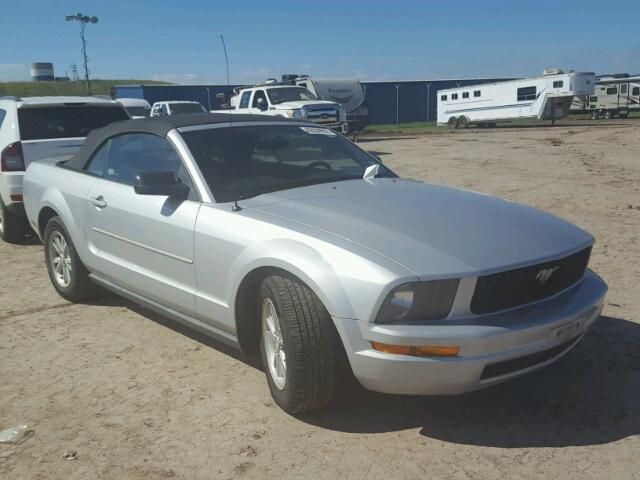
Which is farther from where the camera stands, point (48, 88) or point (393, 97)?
point (48, 88)

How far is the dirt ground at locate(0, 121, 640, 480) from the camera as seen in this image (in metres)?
2.93

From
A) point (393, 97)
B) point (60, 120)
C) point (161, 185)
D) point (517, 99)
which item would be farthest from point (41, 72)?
point (161, 185)

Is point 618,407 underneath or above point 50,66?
underneath

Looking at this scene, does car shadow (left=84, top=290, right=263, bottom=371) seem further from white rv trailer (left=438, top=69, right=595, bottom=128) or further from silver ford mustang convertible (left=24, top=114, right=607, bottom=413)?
white rv trailer (left=438, top=69, right=595, bottom=128)

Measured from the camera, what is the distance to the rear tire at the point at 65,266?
5160 mm

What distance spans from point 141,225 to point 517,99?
110 feet

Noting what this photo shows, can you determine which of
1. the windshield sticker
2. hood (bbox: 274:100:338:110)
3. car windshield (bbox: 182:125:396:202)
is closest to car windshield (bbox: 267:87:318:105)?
hood (bbox: 274:100:338:110)

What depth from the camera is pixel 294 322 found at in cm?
307

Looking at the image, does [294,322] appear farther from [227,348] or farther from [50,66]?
[50,66]

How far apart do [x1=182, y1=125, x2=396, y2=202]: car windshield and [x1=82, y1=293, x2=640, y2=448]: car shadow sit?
1.41 meters

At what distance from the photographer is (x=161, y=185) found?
3855mm

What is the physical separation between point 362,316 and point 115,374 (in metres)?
1.91

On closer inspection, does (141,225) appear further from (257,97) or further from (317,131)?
(257,97)

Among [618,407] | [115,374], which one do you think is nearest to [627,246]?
[618,407]
